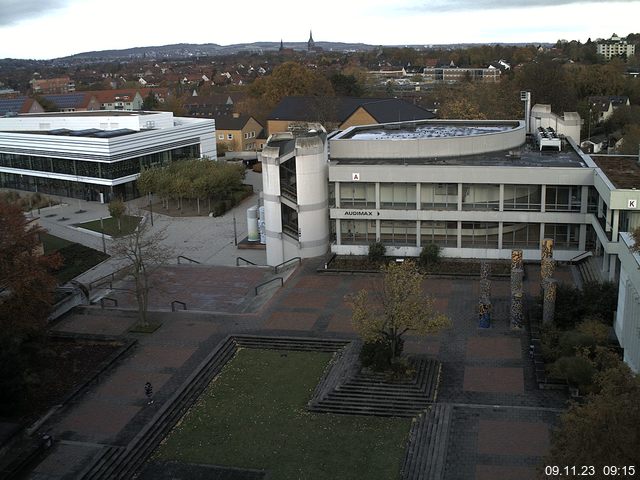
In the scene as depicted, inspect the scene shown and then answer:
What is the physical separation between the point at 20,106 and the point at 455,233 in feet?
313

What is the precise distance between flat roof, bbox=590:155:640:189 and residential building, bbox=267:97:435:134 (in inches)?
1530

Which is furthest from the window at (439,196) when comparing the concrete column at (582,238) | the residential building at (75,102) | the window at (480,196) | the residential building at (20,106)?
the residential building at (75,102)

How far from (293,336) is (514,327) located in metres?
9.46

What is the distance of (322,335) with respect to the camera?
30891mm

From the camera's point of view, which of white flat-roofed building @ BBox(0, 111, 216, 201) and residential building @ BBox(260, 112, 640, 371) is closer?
residential building @ BBox(260, 112, 640, 371)

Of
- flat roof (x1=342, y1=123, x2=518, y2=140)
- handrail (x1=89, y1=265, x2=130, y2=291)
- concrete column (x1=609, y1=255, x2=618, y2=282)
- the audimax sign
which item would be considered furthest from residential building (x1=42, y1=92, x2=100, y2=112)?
concrete column (x1=609, y1=255, x2=618, y2=282)

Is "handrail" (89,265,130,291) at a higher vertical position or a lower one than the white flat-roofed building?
lower

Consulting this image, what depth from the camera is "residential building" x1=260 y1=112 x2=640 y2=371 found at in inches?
1531

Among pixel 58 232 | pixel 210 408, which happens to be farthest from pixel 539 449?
pixel 58 232

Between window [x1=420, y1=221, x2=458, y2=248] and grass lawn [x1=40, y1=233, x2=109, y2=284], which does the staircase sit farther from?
grass lawn [x1=40, y1=233, x2=109, y2=284]

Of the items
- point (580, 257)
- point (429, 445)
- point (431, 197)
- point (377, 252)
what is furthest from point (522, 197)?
point (429, 445)

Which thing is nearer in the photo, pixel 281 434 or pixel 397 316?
pixel 281 434

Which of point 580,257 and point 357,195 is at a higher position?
point 357,195

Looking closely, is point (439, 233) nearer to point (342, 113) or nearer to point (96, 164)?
point (96, 164)
